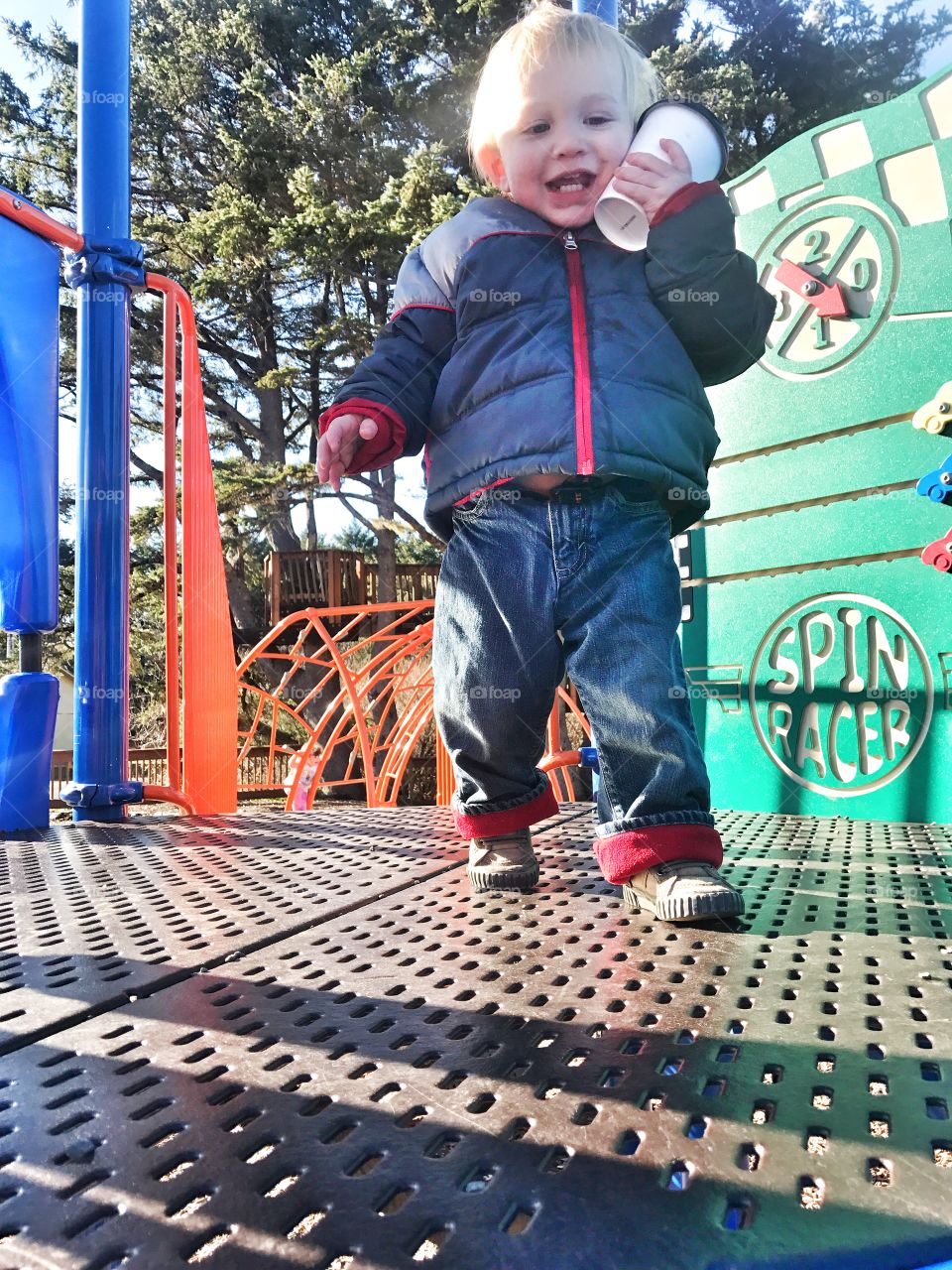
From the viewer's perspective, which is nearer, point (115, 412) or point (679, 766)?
point (679, 766)

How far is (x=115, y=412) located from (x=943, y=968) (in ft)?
6.74

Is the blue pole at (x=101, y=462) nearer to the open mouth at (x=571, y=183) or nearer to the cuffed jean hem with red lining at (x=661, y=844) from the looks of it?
the open mouth at (x=571, y=183)

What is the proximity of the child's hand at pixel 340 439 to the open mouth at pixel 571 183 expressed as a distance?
419 millimetres

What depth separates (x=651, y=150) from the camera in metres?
1.21

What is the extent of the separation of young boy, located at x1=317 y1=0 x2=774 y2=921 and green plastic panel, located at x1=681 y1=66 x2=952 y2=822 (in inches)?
31.9

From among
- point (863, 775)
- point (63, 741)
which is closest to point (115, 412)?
point (863, 775)

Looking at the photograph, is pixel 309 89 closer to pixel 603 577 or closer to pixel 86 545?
pixel 86 545

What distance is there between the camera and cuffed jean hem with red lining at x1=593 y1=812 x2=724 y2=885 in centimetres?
113

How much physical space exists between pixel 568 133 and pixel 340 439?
0.51 meters

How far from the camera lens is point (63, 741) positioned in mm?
14375
